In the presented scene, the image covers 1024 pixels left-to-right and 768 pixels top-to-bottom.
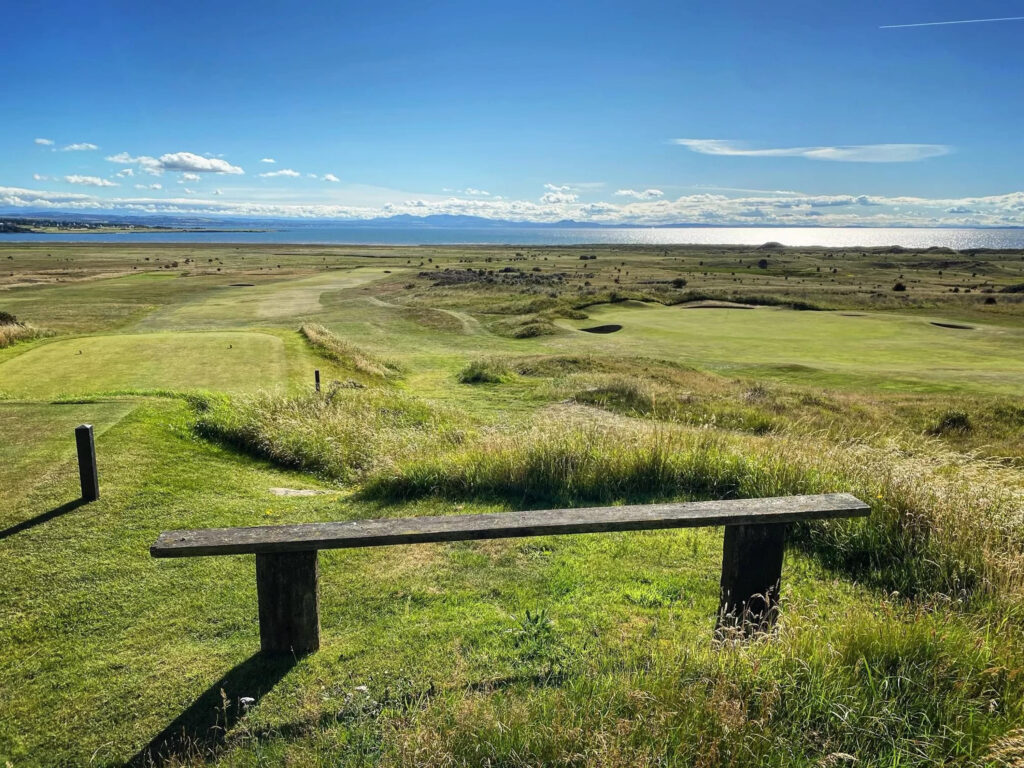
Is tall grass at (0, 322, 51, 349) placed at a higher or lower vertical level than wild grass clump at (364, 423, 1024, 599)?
lower

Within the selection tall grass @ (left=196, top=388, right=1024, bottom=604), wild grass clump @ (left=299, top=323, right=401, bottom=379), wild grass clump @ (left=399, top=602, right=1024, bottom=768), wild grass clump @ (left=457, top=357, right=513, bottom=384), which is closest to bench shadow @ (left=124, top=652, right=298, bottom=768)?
wild grass clump @ (left=399, top=602, right=1024, bottom=768)

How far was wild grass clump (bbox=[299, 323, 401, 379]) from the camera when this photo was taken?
2072 centimetres

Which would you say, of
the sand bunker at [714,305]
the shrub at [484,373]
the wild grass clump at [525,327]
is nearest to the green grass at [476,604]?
the shrub at [484,373]

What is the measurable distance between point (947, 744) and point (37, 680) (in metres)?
5.20

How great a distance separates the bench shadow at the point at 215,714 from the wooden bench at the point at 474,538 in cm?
14

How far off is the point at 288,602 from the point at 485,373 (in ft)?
63.0

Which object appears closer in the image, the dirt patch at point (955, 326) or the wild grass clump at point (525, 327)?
the dirt patch at point (955, 326)

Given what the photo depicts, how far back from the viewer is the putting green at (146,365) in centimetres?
1446

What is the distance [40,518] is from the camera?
6.53m

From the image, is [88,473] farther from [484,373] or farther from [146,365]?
[484,373]

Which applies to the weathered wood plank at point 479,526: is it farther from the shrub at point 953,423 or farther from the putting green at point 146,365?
the shrub at point 953,423

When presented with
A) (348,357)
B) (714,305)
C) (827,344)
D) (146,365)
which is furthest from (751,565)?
(714,305)

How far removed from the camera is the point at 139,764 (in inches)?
136

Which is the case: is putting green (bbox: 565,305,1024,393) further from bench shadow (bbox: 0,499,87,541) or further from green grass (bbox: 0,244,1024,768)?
bench shadow (bbox: 0,499,87,541)
